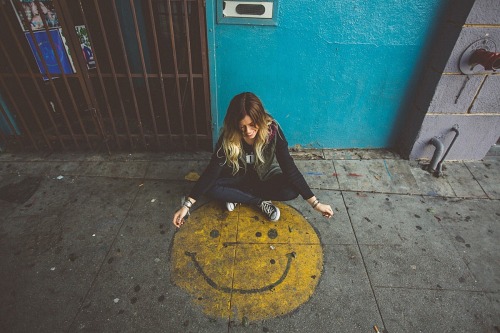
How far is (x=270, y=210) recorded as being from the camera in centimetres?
300

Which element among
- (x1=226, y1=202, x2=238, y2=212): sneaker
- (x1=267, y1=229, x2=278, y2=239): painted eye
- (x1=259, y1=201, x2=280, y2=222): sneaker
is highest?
(x1=259, y1=201, x2=280, y2=222): sneaker

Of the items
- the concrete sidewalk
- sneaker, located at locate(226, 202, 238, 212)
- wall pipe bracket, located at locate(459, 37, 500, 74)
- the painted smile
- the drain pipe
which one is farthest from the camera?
the drain pipe

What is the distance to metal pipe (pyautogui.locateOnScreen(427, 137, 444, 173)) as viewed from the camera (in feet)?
11.6

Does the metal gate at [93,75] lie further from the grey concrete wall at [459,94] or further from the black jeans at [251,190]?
the grey concrete wall at [459,94]

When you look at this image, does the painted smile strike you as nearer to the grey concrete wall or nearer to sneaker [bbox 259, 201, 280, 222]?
sneaker [bbox 259, 201, 280, 222]

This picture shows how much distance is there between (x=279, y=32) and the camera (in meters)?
3.05

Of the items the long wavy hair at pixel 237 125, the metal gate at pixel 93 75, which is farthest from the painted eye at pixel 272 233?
the metal gate at pixel 93 75

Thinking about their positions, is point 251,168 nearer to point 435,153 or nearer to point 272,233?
point 272,233

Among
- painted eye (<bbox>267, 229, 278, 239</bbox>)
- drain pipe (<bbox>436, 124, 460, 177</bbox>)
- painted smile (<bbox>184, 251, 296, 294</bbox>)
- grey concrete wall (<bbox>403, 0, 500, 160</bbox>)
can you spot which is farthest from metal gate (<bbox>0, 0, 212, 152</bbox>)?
drain pipe (<bbox>436, 124, 460, 177</bbox>)

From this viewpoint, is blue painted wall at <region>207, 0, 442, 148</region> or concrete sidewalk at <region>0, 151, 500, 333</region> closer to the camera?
concrete sidewalk at <region>0, 151, 500, 333</region>

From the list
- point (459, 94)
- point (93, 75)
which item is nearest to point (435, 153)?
point (459, 94)

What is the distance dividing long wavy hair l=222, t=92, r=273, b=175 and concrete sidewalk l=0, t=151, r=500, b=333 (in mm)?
1010

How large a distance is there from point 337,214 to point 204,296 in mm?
1682

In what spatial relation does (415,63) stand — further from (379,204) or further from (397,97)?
(379,204)
